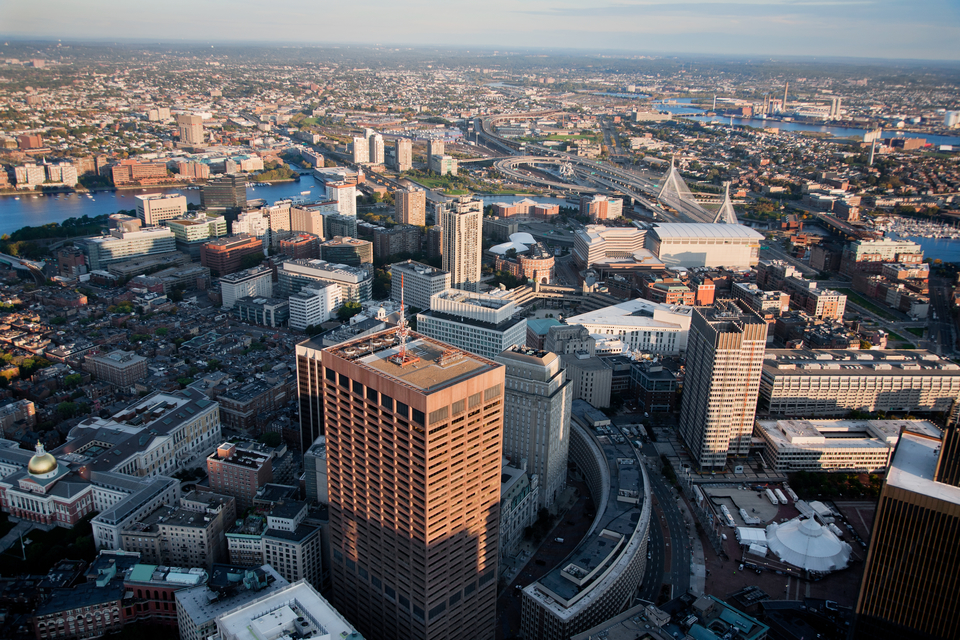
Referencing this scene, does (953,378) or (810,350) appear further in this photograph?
(810,350)

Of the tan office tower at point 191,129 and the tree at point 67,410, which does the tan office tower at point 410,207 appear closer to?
the tree at point 67,410

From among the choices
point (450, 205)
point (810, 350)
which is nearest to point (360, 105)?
point (450, 205)

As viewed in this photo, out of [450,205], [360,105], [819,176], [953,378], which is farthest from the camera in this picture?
[360,105]

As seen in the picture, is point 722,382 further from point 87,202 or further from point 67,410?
point 87,202

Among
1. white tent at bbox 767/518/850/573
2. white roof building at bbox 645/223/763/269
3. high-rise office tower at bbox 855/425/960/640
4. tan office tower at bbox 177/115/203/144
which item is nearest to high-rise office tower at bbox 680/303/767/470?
white tent at bbox 767/518/850/573

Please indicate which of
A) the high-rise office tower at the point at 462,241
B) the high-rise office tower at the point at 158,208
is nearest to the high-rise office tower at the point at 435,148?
the high-rise office tower at the point at 158,208

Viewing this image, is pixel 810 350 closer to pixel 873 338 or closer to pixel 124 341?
pixel 873 338
